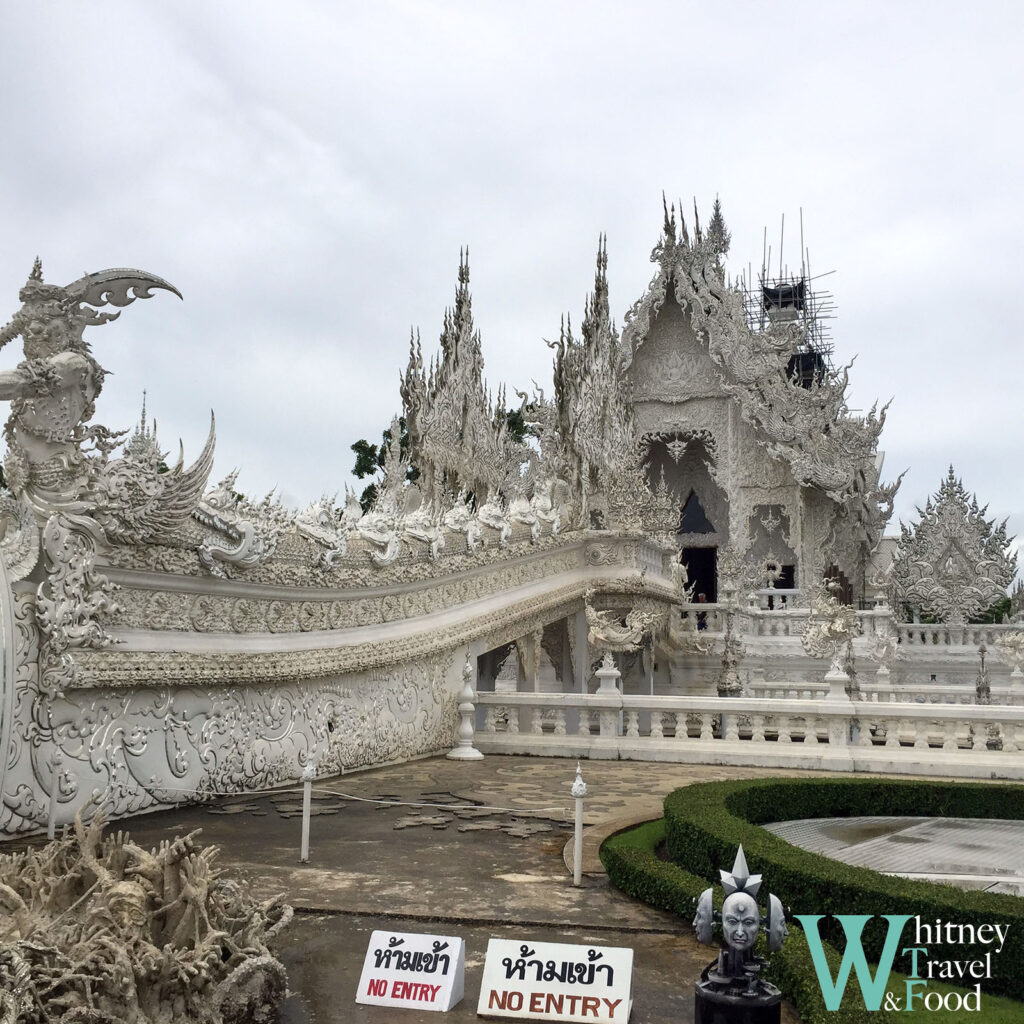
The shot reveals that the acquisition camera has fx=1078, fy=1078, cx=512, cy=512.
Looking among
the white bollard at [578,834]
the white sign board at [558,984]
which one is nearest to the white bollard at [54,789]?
the white bollard at [578,834]

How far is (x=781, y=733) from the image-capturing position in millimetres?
9914

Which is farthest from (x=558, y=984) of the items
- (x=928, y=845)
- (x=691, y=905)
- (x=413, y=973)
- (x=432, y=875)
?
(x=928, y=845)

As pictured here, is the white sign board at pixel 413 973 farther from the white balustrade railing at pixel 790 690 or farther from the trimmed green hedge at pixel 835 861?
the white balustrade railing at pixel 790 690

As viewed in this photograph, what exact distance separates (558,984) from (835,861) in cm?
158

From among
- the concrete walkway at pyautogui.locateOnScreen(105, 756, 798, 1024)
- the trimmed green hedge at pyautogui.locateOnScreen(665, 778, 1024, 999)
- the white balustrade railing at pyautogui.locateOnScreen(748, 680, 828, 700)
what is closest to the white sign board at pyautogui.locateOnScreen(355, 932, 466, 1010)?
the concrete walkway at pyautogui.locateOnScreen(105, 756, 798, 1024)

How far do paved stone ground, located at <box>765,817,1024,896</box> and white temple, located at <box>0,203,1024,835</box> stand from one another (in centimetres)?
255

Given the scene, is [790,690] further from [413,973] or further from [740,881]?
[740,881]

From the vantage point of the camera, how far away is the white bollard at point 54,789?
534 cm

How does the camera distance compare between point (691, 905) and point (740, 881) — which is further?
point (691, 905)

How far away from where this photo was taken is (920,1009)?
3.34 metres

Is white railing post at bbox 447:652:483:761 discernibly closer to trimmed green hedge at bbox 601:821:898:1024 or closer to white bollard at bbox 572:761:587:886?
trimmed green hedge at bbox 601:821:898:1024

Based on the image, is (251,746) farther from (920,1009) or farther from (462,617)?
(920,1009)

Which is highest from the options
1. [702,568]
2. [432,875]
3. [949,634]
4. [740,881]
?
[702,568]

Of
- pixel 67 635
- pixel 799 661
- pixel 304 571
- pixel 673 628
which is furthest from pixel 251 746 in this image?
pixel 799 661
